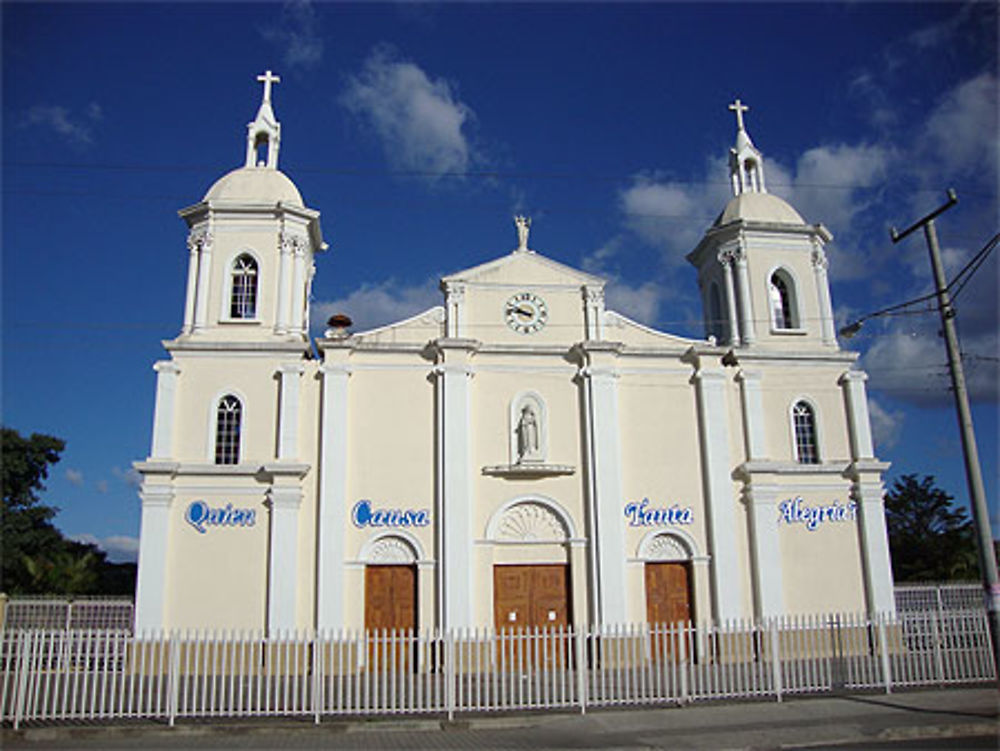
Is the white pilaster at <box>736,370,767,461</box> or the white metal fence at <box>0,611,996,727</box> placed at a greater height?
the white pilaster at <box>736,370,767,461</box>

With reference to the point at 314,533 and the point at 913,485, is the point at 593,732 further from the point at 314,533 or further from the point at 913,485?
the point at 913,485

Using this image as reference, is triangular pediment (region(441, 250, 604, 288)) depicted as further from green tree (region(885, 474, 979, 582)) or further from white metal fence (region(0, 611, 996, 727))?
green tree (region(885, 474, 979, 582))

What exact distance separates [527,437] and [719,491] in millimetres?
5718

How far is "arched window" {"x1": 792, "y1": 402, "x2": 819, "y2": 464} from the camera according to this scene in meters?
23.7

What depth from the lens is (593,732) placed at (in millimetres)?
12867

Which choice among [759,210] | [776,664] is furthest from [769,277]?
[776,664]

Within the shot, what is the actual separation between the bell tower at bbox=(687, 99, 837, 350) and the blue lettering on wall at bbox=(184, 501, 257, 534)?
1513 centimetres

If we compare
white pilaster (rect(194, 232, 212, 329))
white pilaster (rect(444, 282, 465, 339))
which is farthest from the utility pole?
white pilaster (rect(194, 232, 212, 329))

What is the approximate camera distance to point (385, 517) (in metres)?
21.2

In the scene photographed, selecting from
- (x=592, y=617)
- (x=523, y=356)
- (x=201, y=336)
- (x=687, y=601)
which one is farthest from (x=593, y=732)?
(x=201, y=336)

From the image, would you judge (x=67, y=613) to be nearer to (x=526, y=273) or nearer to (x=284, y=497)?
(x=284, y=497)

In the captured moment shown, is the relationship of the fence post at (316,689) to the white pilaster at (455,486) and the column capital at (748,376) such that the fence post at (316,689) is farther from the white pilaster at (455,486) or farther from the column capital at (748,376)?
the column capital at (748,376)

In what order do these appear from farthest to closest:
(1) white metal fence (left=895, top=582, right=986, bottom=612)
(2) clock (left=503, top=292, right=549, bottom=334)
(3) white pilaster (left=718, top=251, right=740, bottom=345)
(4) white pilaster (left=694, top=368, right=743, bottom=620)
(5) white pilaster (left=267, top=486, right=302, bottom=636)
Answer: (1) white metal fence (left=895, top=582, right=986, bottom=612)
(3) white pilaster (left=718, top=251, right=740, bottom=345)
(2) clock (left=503, top=292, right=549, bottom=334)
(4) white pilaster (left=694, top=368, right=743, bottom=620)
(5) white pilaster (left=267, top=486, right=302, bottom=636)

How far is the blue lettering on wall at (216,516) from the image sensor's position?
67.4 ft
